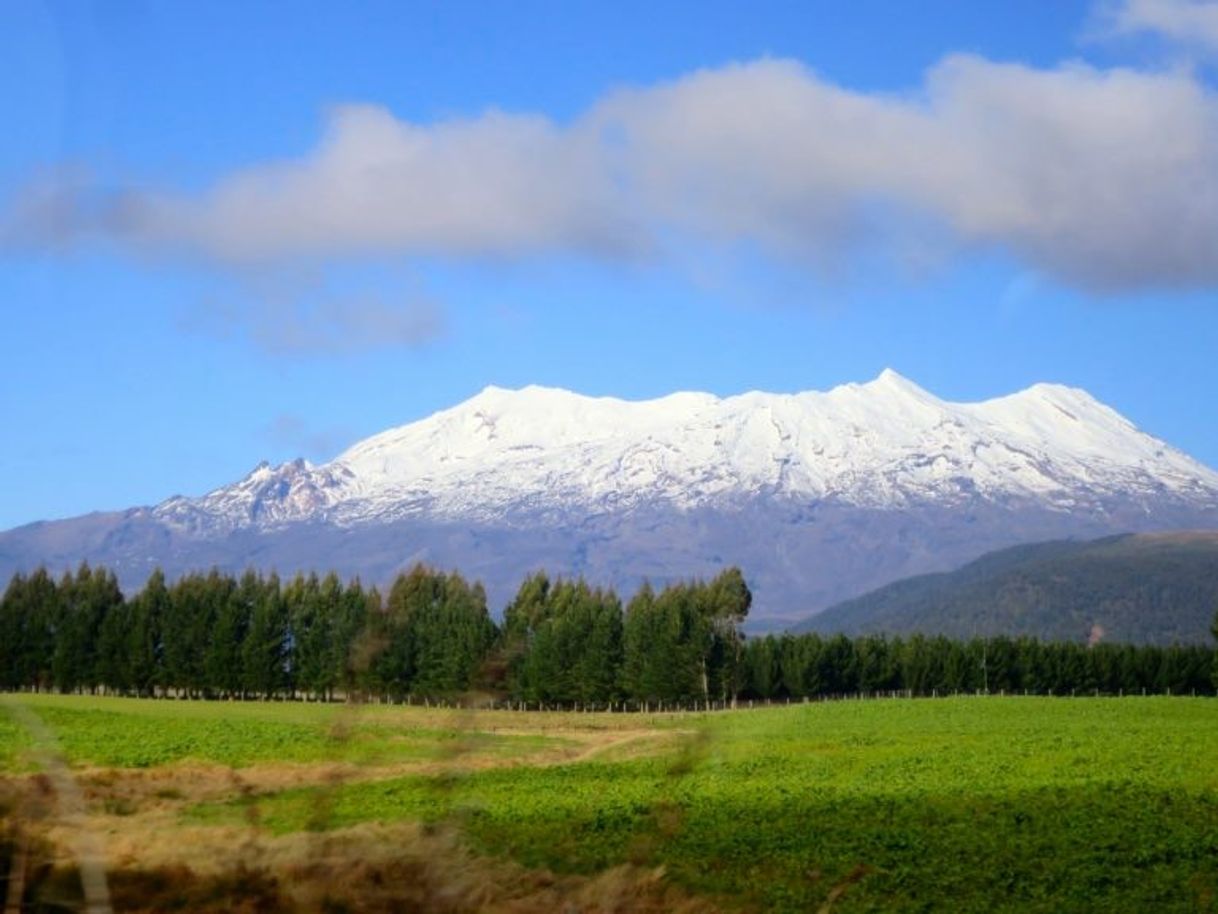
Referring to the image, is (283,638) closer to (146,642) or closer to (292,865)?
(146,642)

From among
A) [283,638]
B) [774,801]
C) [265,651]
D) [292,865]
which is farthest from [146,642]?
[292,865]

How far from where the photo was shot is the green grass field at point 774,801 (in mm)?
6254

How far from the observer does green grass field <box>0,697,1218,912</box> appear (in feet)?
20.5

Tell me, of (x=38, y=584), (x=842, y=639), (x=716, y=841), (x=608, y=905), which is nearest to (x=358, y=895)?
(x=608, y=905)

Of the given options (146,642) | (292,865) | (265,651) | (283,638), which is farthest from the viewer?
(283,638)

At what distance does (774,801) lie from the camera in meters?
30.9

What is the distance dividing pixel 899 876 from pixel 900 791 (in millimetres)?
13512

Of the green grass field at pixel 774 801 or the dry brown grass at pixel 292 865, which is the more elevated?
the dry brown grass at pixel 292 865

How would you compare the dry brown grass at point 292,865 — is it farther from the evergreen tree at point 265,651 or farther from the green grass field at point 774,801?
the evergreen tree at point 265,651

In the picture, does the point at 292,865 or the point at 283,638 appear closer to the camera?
the point at 292,865

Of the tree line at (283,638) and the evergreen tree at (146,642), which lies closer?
the tree line at (283,638)

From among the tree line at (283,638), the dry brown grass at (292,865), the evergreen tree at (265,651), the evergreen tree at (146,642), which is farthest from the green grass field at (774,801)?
the evergreen tree at (146,642)

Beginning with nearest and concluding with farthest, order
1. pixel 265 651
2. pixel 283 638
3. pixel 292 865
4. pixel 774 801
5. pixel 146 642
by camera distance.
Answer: pixel 292 865, pixel 774 801, pixel 265 651, pixel 146 642, pixel 283 638

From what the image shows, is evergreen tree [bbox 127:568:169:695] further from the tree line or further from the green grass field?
the green grass field
